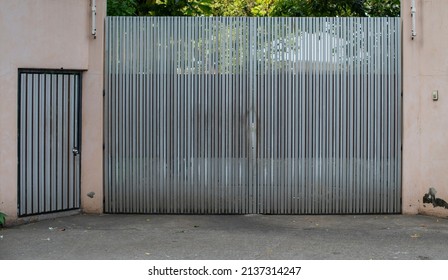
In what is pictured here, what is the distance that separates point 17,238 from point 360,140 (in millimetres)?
5370

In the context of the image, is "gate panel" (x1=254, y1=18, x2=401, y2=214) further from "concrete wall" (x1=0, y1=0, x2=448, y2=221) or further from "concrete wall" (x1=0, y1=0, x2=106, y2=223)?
"concrete wall" (x1=0, y1=0, x2=106, y2=223)

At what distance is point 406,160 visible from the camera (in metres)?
10.7

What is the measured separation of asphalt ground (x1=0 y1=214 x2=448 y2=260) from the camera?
773 cm

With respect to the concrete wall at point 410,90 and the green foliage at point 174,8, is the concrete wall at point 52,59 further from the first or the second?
the green foliage at point 174,8

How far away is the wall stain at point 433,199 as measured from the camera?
10.5 m

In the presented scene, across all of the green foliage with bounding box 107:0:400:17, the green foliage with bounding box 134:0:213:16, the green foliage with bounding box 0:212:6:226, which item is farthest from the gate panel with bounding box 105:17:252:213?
the green foliage with bounding box 134:0:213:16

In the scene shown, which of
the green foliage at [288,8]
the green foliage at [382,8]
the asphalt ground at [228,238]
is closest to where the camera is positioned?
the asphalt ground at [228,238]

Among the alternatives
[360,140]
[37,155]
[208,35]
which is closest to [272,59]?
[208,35]

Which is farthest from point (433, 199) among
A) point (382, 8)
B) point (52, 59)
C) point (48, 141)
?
point (382, 8)

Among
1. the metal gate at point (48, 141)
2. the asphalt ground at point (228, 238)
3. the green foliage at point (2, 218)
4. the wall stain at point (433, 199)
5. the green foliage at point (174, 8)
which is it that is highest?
the green foliage at point (174, 8)

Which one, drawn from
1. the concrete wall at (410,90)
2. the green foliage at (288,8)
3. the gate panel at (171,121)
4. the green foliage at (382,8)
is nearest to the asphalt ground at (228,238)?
the gate panel at (171,121)

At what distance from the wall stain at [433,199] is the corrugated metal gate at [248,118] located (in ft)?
1.39

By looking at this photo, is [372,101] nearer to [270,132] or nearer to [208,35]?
[270,132]

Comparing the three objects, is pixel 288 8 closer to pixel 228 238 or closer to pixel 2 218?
pixel 228 238
